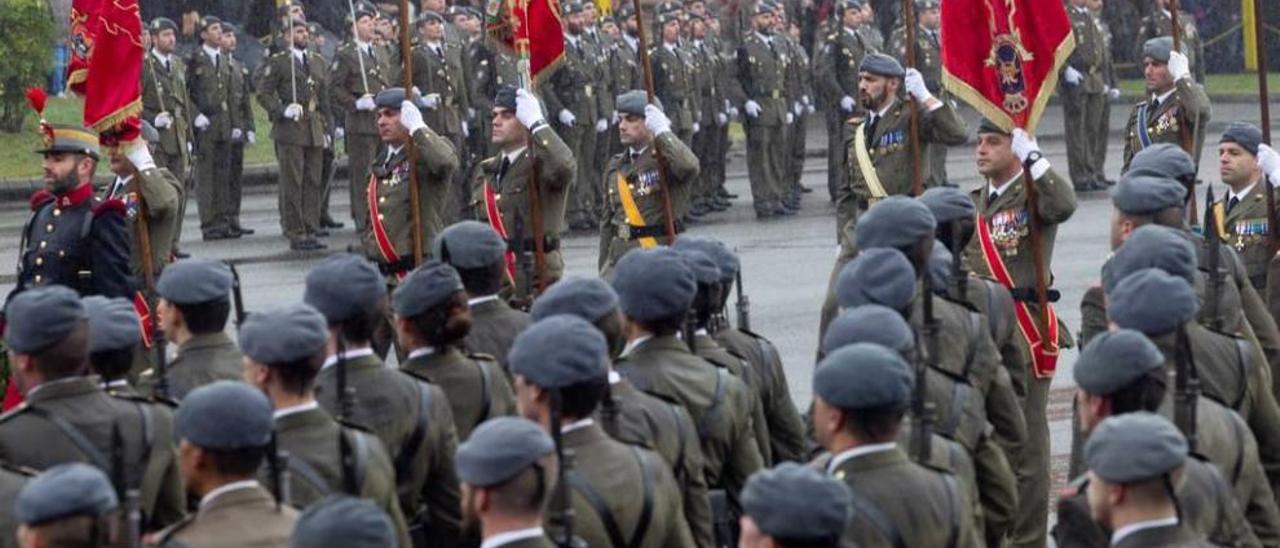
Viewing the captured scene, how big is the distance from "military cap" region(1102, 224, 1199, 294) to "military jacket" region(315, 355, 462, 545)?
240 centimetres

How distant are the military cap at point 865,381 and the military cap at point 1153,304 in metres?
1.52

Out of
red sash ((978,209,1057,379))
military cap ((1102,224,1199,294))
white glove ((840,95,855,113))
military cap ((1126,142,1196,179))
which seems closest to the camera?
military cap ((1102,224,1199,294))

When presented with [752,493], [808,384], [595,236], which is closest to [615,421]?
[752,493]

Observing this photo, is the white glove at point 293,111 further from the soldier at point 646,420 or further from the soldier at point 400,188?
the soldier at point 646,420

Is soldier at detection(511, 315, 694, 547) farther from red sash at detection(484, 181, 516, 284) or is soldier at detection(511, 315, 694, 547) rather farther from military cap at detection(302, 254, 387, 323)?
red sash at detection(484, 181, 516, 284)

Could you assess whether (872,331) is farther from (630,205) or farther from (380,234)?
(630,205)

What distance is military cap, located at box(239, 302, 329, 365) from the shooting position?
7.11m

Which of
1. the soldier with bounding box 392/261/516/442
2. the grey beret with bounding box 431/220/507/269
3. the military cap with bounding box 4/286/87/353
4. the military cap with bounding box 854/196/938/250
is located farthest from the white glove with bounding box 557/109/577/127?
the military cap with bounding box 4/286/87/353

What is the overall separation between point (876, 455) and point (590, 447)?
2.50 feet

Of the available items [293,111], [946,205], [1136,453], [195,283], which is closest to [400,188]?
[946,205]

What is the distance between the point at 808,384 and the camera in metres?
14.6

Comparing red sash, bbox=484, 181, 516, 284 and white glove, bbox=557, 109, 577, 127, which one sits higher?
white glove, bbox=557, 109, 577, 127

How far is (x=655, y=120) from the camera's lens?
14062 mm

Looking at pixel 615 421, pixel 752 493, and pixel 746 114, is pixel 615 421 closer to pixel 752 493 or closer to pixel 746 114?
pixel 752 493
